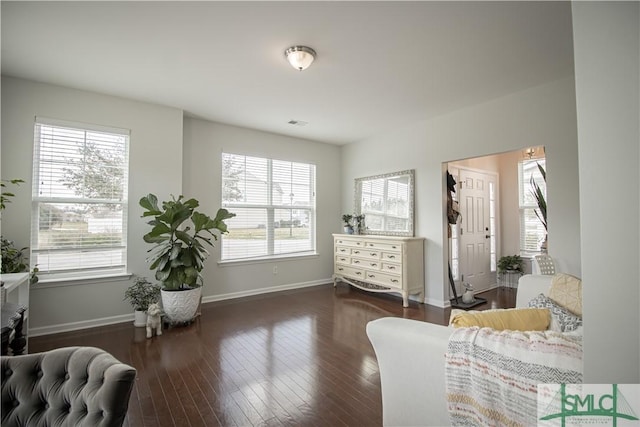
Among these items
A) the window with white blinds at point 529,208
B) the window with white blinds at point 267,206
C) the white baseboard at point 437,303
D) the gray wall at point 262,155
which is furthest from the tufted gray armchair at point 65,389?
the window with white blinds at point 529,208

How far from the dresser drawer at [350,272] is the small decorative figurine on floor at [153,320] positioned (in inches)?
116

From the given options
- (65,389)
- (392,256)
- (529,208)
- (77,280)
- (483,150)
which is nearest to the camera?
(65,389)

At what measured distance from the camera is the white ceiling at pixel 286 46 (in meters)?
2.11

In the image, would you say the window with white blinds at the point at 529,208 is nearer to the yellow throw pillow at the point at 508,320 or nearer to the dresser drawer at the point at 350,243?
the dresser drawer at the point at 350,243

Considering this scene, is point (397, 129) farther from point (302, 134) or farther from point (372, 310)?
point (372, 310)

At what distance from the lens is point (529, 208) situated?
527 cm

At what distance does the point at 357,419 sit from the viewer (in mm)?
1863

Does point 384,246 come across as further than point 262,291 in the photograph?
No

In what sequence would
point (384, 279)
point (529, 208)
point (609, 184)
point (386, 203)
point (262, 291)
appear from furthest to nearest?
point (529, 208)
point (386, 203)
point (262, 291)
point (384, 279)
point (609, 184)

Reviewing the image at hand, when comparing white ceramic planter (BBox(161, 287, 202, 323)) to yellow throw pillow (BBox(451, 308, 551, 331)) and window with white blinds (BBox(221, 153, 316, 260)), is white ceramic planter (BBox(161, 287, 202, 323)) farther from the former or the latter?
yellow throw pillow (BBox(451, 308, 551, 331))

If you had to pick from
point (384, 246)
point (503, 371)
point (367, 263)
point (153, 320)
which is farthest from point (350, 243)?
point (503, 371)

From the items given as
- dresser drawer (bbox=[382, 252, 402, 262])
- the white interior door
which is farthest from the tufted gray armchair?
the white interior door

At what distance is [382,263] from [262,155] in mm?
2656

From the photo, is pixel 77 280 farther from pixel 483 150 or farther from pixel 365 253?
pixel 483 150
